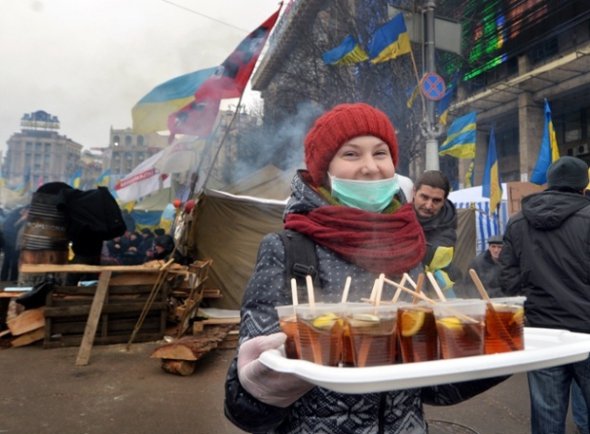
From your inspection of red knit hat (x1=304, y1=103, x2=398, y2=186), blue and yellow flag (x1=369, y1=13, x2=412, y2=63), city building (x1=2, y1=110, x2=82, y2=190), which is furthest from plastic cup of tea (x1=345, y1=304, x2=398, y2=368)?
city building (x1=2, y1=110, x2=82, y2=190)

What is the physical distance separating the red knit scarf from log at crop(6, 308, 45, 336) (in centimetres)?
650

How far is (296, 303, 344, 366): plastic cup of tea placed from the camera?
3.82 feet

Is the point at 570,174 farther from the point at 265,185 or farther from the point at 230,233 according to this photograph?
the point at 265,185

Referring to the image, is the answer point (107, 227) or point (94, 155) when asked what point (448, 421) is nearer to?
point (107, 227)

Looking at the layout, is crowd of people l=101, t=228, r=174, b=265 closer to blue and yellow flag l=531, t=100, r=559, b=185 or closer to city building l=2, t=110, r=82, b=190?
blue and yellow flag l=531, t=100, r=559, b=185

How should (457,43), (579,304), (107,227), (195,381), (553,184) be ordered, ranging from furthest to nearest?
(457,43)
(107,227)
(195,381)
(553,184)
(579,304)

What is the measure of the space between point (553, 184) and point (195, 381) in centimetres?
430

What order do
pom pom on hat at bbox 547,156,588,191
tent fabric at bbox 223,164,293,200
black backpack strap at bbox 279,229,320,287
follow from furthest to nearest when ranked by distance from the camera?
tent fabric at bbox 223,164,293,200
pom pom on hat at bbox 547,156,588,191
black backpack strap at bbox 279,229,320,287

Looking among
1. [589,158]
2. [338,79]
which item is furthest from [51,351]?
[589,158]

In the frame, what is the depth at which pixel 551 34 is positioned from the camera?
63.4 ft

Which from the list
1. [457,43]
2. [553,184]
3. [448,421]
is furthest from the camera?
[457,43]

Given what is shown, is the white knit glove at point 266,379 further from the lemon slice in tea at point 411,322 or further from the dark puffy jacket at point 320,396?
→ the lemon slice in tea at point 411,322

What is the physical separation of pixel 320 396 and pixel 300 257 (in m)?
0.43

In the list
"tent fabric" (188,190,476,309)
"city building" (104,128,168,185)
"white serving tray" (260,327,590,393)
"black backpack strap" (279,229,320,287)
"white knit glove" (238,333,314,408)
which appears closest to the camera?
"white serving tray" (260,327,590,393)
